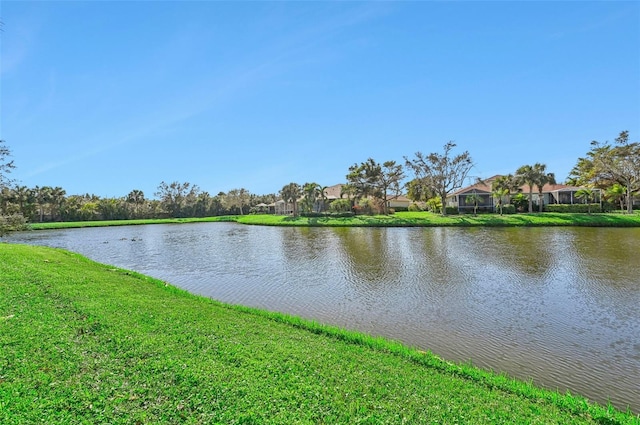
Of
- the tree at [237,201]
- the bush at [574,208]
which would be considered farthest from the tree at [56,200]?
the bush at [574,208]

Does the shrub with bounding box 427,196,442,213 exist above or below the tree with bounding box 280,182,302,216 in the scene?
below

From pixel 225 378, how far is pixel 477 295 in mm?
9492

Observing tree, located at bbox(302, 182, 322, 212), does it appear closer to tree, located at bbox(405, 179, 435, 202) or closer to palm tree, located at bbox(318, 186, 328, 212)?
palm tree, located at bbox(318, 186, 328, 212)

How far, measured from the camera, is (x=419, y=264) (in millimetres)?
17219

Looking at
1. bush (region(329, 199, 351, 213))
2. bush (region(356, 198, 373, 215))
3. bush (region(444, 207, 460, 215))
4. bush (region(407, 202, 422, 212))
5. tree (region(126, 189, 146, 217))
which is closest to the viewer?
bush (region(444, 207, 460, 215))

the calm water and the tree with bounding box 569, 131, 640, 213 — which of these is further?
the tree with bounding box 569, 131, 640, 213

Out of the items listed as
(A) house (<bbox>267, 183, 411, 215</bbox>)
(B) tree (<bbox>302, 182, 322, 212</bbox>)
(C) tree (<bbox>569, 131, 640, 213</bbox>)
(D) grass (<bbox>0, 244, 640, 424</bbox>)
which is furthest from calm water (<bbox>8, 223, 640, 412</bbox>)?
(A) house (<bbox>267, 183, 411, 215</bbox>)

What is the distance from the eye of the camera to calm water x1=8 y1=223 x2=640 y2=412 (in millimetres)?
6871

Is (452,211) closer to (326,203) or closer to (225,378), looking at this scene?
(326,203)

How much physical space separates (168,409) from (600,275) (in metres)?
16.5

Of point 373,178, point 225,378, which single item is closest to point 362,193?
point 373,178

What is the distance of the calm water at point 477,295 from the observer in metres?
6.87

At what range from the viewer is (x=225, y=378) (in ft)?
15.4

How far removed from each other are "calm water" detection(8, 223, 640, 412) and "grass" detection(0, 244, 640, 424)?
67.1 inches
